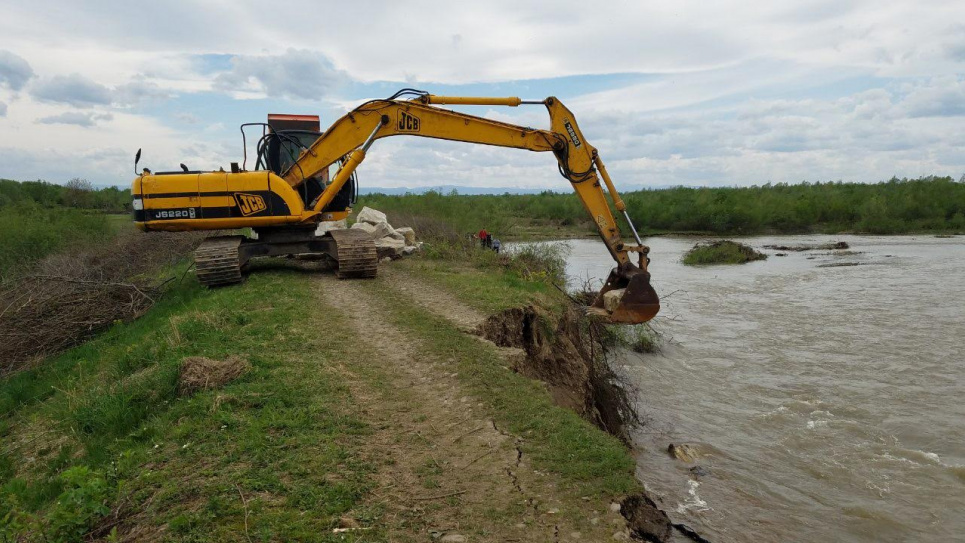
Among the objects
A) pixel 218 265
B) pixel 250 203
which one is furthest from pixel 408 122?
pixel 218 265

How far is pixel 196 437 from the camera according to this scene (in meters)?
5.10

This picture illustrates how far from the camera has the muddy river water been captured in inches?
264

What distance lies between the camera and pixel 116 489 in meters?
4.44

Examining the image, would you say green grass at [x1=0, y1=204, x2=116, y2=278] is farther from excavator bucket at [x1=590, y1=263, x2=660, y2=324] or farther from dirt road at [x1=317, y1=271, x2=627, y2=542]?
excavator bucket at [x1=590, y1=263, x2=660, y2=324]

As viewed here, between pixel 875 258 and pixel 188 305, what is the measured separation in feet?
86.1

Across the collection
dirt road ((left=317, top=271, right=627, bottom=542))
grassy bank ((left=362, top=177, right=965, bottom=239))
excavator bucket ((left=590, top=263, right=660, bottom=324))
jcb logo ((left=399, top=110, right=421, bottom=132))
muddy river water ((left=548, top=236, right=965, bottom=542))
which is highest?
jcb logo ((left=399, top=110, right=421, bottom=132))

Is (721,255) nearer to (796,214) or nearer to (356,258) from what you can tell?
(796,214)

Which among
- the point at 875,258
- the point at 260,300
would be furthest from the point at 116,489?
the point at 875,258

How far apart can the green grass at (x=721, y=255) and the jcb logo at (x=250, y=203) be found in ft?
65.3

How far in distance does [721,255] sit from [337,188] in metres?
19.7

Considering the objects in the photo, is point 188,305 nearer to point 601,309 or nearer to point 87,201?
point 601,309

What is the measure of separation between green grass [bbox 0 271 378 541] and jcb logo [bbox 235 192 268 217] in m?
2.15

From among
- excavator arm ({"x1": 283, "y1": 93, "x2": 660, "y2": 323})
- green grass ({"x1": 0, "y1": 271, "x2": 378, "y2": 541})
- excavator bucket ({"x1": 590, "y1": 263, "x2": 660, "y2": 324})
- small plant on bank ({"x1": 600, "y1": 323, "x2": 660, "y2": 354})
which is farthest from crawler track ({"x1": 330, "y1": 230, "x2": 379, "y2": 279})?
small plant on bank ({"x1": 600, "y1": 323, "x2": 660, "y2": 354})

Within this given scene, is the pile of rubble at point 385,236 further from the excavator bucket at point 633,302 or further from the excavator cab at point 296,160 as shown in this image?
the excavator bucket at point 633,302
